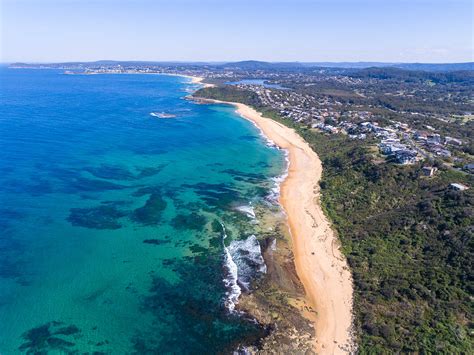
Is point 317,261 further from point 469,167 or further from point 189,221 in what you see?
point 469,167

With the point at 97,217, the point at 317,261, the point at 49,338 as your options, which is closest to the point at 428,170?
the point at 317,261

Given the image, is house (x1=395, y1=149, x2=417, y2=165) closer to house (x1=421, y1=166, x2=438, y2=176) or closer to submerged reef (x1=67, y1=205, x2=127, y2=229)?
house (x1=421, y1=166, x2=438, y2=176)

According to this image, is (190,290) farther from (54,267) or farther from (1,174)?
(1,174)

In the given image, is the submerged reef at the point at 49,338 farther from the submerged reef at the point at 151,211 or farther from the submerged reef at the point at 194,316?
the submerged reef at the point at 151,211

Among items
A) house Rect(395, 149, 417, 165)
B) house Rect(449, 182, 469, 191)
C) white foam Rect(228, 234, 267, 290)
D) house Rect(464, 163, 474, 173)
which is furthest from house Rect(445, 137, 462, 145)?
white foam Rect(228, 234, 267, 290)

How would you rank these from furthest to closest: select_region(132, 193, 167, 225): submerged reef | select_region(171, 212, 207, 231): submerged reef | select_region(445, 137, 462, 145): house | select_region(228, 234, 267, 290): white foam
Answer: select_region(445, 137, 462, 145): house → select_region(132, 193, 167, 225): submerged reef → select_region(171, 212, 207, 231): submerged reef → select_region(228, 234, 267, 290): white foam

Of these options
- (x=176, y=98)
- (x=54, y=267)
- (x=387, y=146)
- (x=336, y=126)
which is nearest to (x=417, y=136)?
(x=387, y=146)
